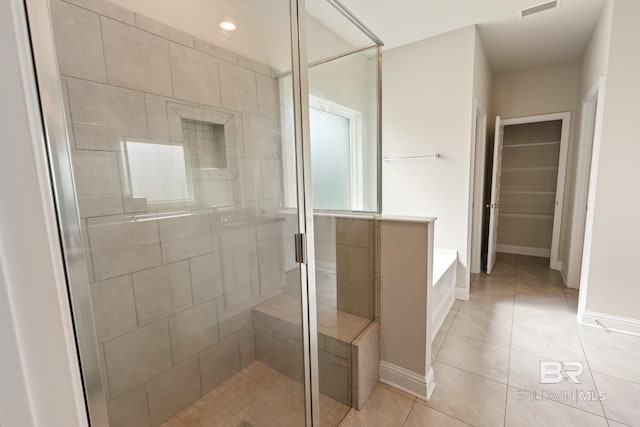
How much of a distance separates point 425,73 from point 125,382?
11.4ft

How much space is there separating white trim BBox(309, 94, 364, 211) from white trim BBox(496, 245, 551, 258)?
12.3 ft

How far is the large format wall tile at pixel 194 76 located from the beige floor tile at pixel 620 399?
2.78 metres

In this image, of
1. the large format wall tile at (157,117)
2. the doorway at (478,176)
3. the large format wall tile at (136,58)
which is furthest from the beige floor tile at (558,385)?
the large format wall tile at (136,58)

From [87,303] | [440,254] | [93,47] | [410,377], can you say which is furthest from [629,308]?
[93,47]

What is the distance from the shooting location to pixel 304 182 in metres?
1.33

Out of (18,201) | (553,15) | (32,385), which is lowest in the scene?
(32,385)

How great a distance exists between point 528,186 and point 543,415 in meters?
3.76

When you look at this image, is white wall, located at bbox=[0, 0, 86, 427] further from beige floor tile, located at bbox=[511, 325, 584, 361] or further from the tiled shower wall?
beige floor tile, located at bbox=[511, 325, 584, 361]

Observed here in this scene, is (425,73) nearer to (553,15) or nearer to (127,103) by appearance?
(553,15)

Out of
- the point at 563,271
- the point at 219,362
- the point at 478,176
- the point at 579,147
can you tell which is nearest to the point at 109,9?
the point at 219,362

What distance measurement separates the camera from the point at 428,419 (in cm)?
155

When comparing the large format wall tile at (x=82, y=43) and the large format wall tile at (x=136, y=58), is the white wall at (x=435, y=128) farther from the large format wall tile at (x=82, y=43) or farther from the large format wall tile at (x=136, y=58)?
the large format wall tile at (x=82, y=43)

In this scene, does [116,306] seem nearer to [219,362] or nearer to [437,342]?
[219,362]

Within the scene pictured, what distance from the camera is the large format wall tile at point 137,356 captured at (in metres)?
1.18
